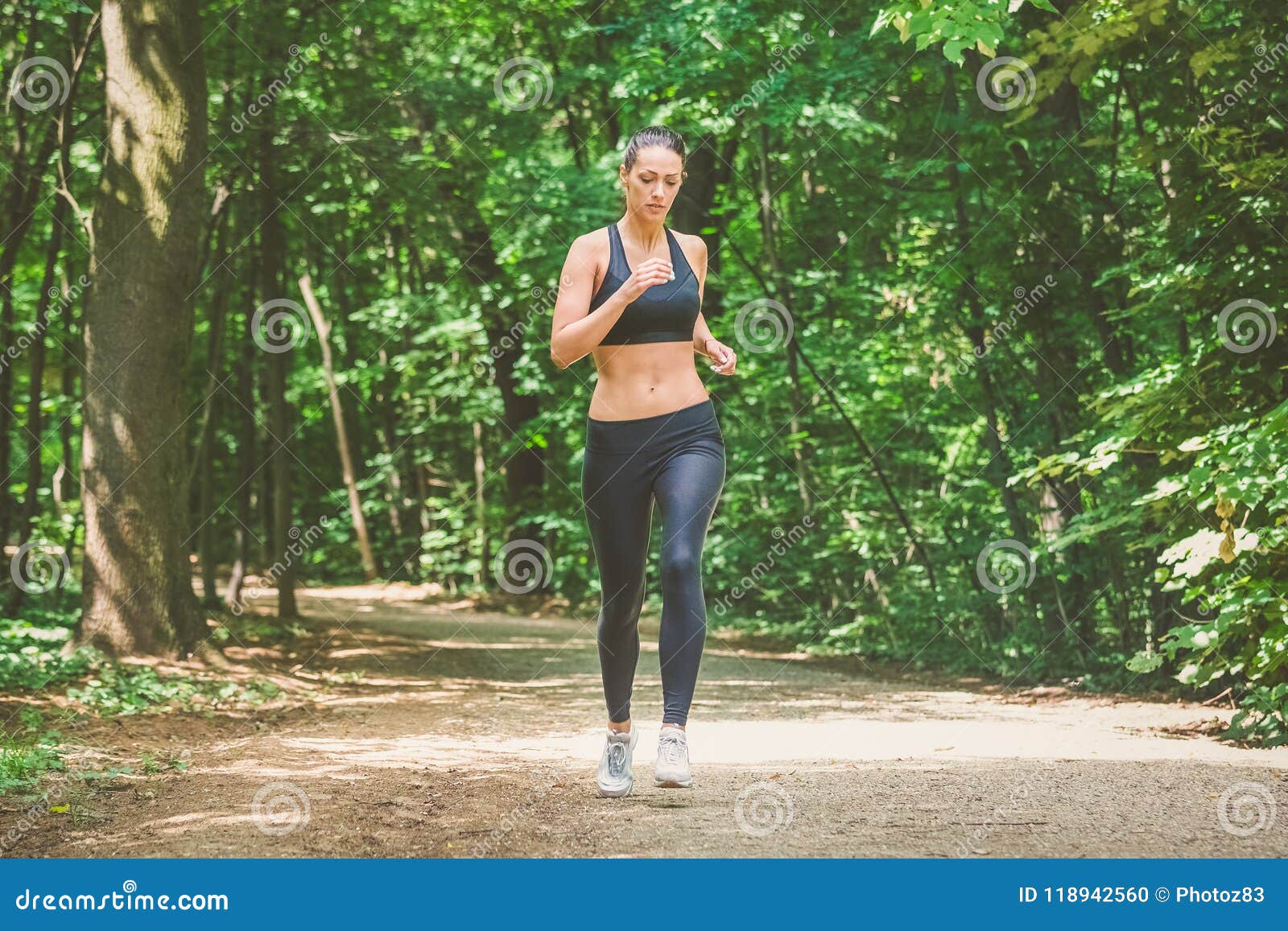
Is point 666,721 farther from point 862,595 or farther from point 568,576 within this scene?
point 568,576

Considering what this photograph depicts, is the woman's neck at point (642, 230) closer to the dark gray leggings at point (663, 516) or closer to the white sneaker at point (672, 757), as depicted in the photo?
the dark gray leggings at point (663, 516)

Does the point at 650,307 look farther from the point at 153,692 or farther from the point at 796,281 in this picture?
the point at 796,281

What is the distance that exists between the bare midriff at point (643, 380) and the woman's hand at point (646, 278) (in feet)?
1.21

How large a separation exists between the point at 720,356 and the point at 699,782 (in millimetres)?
1689

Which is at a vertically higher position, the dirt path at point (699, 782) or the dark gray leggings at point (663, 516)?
the dark gray leggings at point (663, 516)

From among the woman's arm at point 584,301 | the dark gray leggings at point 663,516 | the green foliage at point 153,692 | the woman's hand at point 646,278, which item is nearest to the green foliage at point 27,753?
the green foliage at point 153,692

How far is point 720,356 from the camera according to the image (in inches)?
188

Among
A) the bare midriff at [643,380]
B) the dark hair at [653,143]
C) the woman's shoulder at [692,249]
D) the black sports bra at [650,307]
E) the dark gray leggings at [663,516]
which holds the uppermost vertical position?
the dark hair at [653,143]

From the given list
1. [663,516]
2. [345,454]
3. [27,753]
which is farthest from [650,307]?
[345,454]

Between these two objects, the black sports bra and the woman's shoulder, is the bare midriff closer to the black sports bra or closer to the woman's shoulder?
the black sports bra

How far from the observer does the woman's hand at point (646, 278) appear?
4.29 m

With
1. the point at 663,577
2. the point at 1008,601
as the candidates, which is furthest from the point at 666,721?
the point at 1008,601

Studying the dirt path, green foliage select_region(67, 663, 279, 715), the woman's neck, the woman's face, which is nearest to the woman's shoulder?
the woman's neck

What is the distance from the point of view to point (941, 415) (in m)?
13.5
